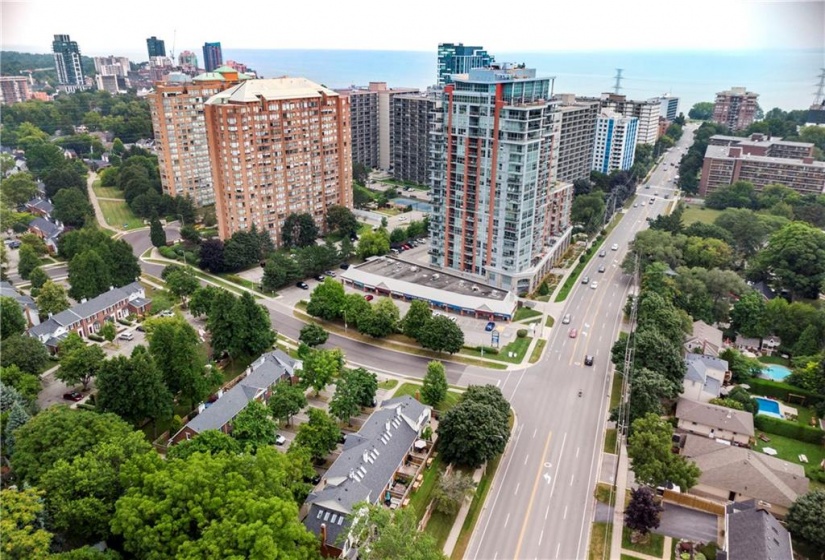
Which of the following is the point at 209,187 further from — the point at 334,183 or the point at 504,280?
the point at 504,280

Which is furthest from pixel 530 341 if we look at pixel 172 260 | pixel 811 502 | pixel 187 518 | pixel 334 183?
pixel 172 260

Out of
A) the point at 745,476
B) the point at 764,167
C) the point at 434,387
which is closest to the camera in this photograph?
the point at 745,476

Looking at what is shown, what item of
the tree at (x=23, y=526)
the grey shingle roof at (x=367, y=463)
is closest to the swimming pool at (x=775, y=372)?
the grey shingle roof at (x=367, y=463)

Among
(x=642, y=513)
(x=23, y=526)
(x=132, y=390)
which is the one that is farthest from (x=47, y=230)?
(x=642, y=513)

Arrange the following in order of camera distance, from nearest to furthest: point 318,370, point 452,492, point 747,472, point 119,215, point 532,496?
1. point 452,492
2. point 747,472
3. point 532,496
4. point 318,370
5. point 119,215

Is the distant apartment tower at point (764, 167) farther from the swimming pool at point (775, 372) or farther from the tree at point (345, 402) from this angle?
the tree at point (345, 402)

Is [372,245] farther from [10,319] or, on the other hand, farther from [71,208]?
[71,208]

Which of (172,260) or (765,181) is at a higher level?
(765,181)
